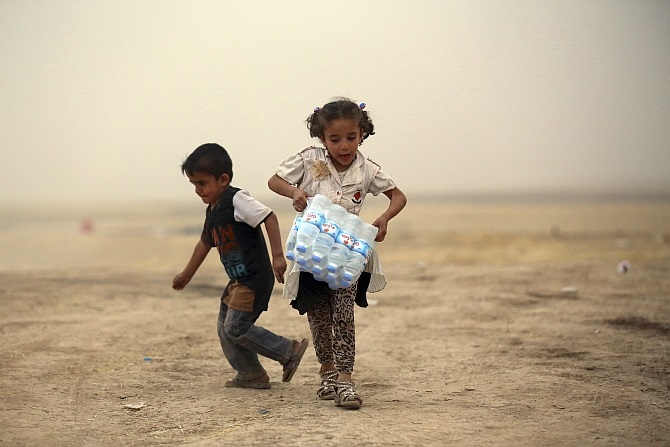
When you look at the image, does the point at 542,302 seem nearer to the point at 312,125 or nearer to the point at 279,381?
the point at 279,381

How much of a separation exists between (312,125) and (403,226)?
1402 centimetres

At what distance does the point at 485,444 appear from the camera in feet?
11.2

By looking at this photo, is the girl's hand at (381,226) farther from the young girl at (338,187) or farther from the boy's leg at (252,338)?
the boy's leg at (252,338)

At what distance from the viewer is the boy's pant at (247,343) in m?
4.47

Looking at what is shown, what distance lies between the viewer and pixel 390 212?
14.0ft

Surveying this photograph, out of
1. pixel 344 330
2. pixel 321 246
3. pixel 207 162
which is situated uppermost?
pixel 207 162

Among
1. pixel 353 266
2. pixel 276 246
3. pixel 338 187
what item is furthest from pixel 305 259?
pixel 338 187

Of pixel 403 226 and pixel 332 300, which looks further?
pixel 403 226

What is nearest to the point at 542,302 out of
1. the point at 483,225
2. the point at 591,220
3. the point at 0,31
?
the point at 0,31

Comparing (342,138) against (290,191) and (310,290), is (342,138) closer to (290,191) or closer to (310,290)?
(290,191)

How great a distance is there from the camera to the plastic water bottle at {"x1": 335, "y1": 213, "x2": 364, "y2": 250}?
3996 mm

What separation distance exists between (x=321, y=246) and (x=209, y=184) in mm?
825

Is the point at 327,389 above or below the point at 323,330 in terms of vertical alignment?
below

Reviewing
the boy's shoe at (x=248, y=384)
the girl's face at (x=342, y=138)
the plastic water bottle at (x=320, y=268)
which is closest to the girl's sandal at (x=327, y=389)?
Answer: the boy's shoe at (x=248, y=384)
